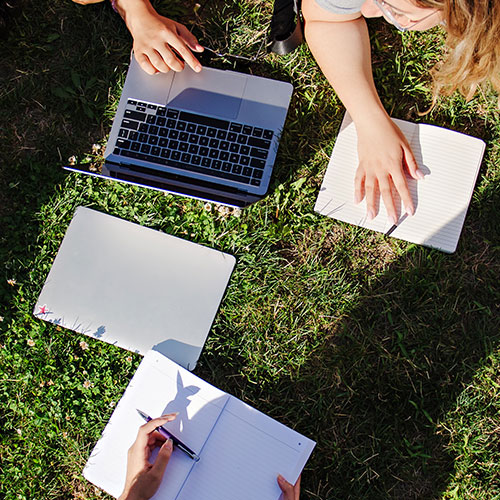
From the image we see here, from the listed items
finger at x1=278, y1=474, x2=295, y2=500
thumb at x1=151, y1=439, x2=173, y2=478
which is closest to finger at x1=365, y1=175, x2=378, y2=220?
finger at x1=278, y1=474, x2=295, y2=500

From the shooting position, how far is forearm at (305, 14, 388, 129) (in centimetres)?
179

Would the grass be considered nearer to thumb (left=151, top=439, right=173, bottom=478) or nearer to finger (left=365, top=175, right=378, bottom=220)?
finger (left=365, top=175, right=378, bottom=220)

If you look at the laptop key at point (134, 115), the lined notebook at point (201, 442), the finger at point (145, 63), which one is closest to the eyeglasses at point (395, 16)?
the finger at point (145, 63)

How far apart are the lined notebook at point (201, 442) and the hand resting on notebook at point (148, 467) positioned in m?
0.04

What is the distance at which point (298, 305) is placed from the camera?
1975 millimetres

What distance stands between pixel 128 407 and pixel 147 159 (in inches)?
37.1

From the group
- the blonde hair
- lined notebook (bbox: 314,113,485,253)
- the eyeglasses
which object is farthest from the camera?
lined notebook (bbox: 314,113,485,253)

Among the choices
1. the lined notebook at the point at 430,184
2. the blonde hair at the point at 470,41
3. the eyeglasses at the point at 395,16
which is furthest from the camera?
the lined notebook at the point at 430,184

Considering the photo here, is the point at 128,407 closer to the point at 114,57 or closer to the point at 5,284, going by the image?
the point at 5,284

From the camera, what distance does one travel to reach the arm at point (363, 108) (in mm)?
1763

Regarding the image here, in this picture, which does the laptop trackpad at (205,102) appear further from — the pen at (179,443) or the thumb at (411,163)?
the pen at (179,443)

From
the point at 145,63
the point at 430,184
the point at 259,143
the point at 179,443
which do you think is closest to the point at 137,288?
the point at 179,443

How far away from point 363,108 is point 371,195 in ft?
1.03

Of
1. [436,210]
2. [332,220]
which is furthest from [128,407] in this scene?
[436,210]
